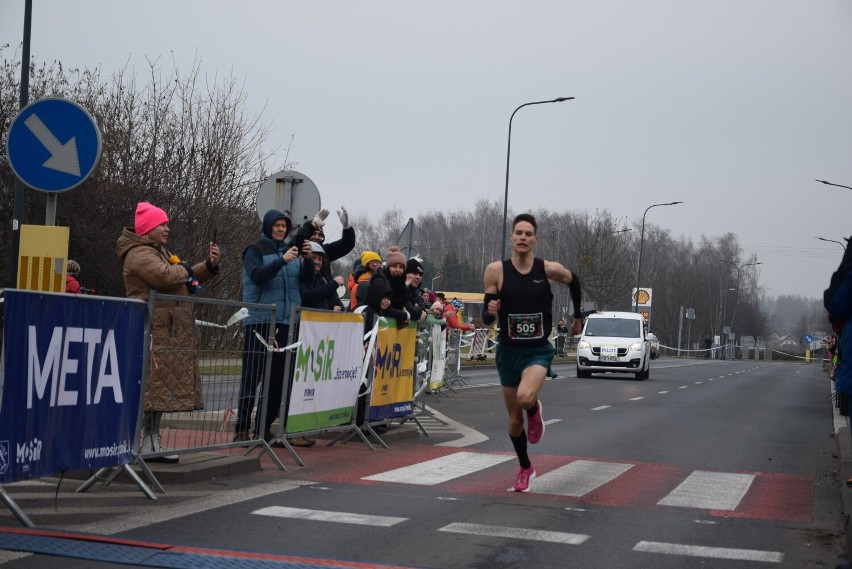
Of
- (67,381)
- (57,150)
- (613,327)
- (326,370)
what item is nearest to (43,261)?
(57,150)

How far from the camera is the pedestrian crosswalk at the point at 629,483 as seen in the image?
9.05m

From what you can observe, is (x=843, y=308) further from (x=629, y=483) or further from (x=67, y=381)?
(x=67, y=381)

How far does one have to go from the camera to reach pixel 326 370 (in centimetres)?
1123

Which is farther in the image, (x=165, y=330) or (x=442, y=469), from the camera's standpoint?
(x=442, y=469)

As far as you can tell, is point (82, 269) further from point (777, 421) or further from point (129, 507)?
point (129, 507)

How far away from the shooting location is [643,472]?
11.0 metres

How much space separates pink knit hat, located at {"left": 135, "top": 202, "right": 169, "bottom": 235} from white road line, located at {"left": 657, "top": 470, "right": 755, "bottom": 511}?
14.5 ft

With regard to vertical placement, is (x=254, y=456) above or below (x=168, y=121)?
below

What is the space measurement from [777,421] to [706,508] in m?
10.4

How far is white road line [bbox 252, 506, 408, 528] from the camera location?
7.51 meters

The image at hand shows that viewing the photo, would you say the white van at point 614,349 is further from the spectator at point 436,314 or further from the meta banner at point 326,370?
the meta banner at point 326,370

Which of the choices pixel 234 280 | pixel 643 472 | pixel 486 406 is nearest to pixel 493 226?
pixel 234 280

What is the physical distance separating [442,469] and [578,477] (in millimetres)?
1187

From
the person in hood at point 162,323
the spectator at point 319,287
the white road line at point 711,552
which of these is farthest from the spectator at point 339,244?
the white road line at point 711,552
